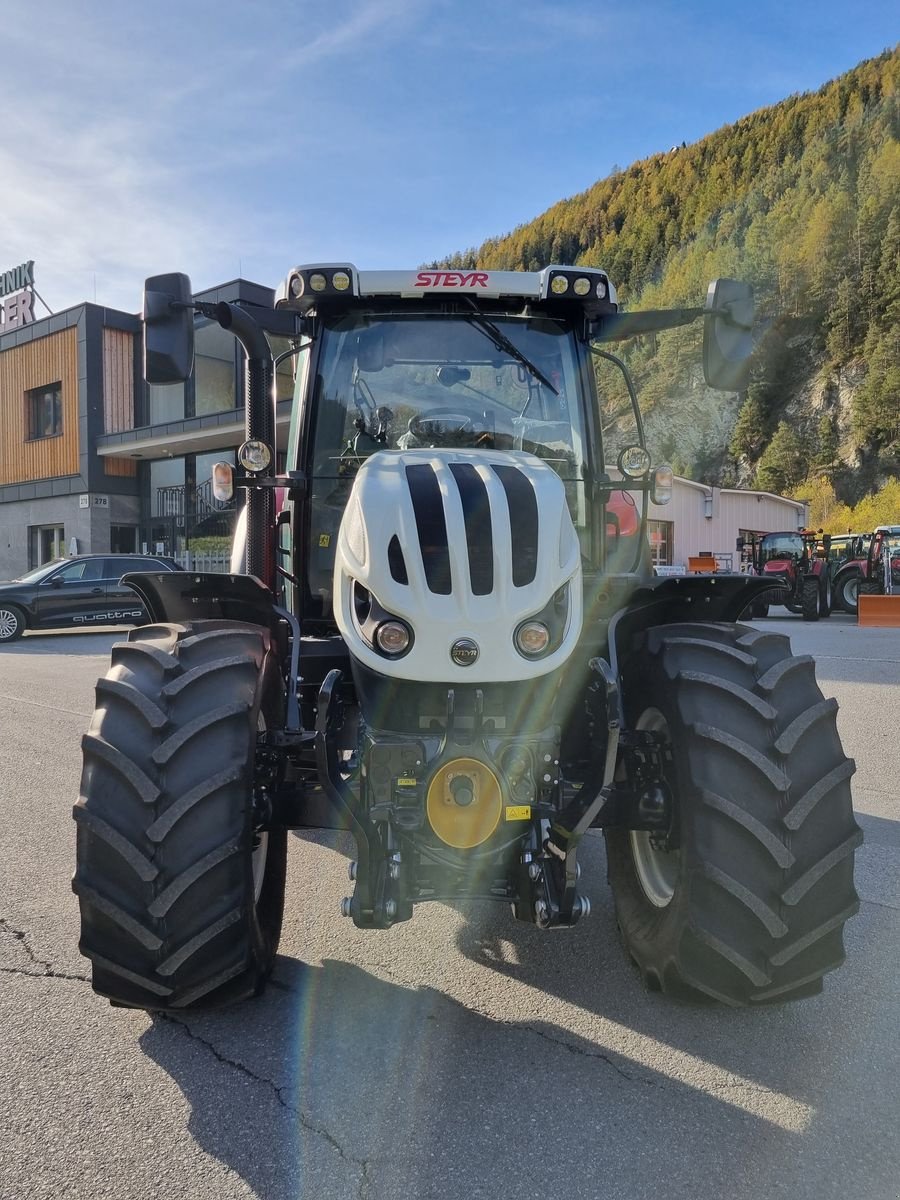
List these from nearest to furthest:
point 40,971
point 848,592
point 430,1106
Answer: point 430,1106, point 40,971, point 848,592

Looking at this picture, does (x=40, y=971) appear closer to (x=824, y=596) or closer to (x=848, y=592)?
(x=824, y=596)

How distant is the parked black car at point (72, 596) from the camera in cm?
1584

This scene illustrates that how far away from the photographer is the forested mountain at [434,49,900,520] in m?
74.2

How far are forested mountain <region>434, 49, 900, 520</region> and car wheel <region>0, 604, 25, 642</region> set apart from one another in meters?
44.8

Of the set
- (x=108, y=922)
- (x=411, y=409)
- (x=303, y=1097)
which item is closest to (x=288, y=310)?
(x=411, y=409)

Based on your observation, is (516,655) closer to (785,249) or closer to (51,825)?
(51,825)

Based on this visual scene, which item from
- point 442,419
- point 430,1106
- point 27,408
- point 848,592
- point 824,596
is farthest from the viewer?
point 27,408

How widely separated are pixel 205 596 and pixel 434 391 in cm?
124

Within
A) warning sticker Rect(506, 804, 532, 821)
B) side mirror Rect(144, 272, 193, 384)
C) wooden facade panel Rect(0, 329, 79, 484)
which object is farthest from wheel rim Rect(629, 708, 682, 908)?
wooden facade panel Rect(0, 329, 79, 484)

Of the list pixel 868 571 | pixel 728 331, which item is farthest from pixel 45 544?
pixel 728 331

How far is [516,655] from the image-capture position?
2521 millimetres

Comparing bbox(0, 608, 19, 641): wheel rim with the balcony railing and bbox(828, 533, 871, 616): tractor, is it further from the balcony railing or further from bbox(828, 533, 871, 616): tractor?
bbox(828, 533, 871, 616): tractor

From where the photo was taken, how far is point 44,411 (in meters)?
27.8

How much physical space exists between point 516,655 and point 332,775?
63cm
